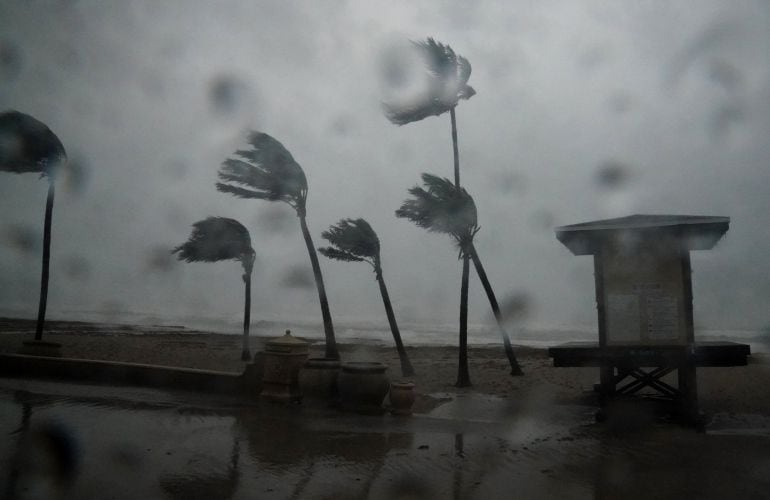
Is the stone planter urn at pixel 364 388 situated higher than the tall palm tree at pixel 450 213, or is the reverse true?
the tall palm tree at pixel 450 213

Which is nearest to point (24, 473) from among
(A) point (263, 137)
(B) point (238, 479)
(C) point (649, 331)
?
(B) point (238, 479)

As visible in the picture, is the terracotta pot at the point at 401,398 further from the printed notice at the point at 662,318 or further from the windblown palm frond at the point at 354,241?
the windblown palm frond at the point at 354,241

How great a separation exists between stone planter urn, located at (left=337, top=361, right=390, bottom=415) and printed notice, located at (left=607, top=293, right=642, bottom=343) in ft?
13.1

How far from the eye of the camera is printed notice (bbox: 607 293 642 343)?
10.0 meters

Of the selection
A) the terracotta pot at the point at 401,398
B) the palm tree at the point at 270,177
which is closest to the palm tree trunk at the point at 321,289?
the palm tree at the point at 270,177

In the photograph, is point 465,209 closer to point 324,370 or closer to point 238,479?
point 324,370

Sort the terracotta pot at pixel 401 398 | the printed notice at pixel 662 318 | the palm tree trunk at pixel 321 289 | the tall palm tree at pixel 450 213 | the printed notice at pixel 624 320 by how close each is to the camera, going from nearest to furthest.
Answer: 1. the printed notice at pixel 662 318
2. the printed notice at pixel 624 320
3. the terracotta pot at pixel 401 398
4. the tall palm tree at pixel 450 213
5. the palm tree trunk at pixel 321 289

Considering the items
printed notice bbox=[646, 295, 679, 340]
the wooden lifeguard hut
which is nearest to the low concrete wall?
the wooden lifeguard hut

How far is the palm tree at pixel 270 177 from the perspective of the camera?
19734 mm

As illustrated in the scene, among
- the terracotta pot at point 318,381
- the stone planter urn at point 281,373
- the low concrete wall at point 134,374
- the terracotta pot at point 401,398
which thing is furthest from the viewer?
the low concrete wall at point 134,374

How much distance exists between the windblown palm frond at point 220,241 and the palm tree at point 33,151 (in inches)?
245

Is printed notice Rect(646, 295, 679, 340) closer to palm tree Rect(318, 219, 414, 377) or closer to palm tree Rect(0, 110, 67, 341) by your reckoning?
palm tree Rect(318, 219, 414, 377)

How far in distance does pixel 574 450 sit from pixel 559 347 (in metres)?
2.60

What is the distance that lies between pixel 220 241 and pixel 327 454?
62.1 feet
